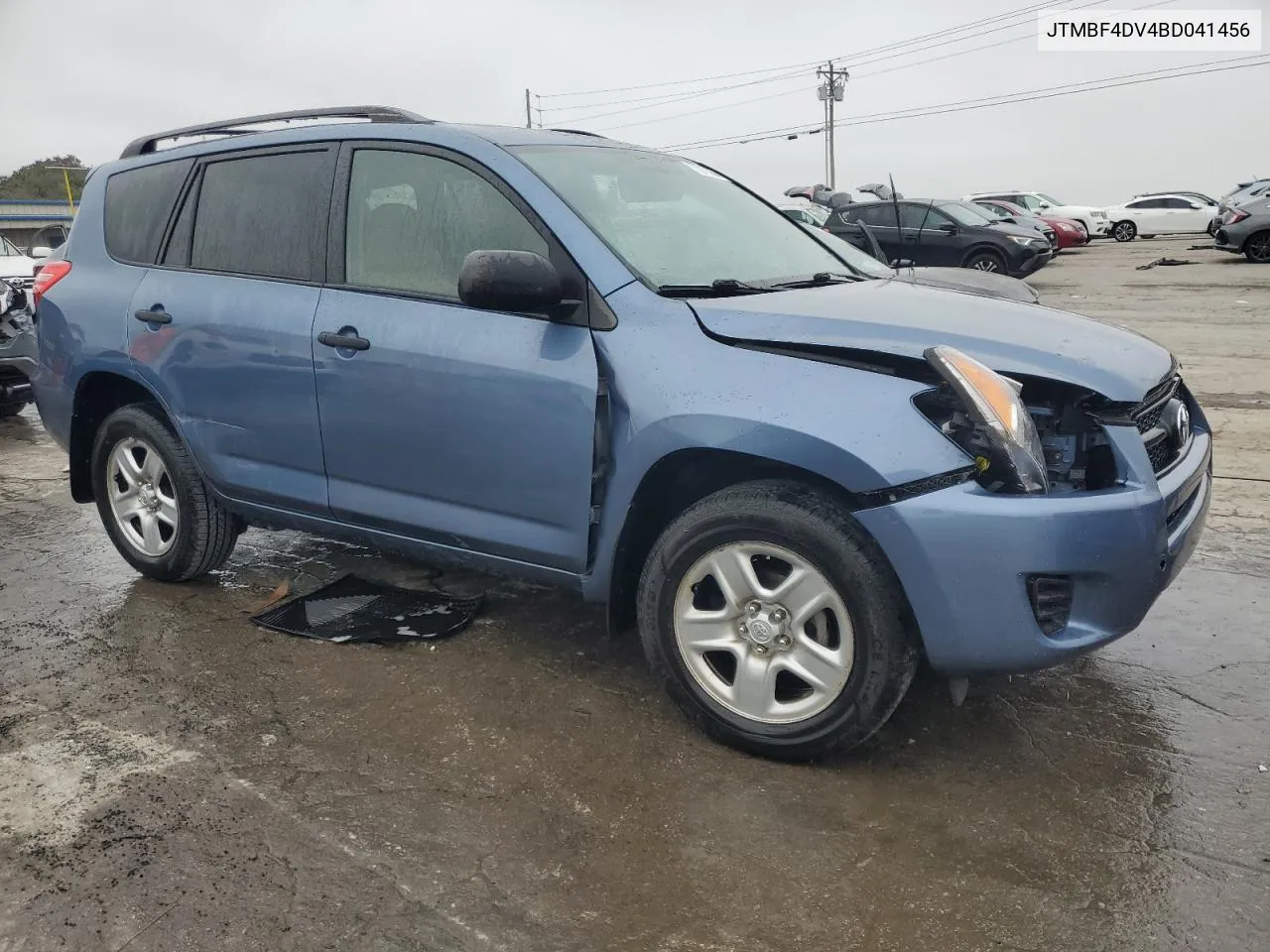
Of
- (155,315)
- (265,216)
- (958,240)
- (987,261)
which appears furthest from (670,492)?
(987,261)

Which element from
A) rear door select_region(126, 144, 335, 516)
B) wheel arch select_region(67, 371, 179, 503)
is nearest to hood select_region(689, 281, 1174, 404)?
Result: rear door select_region(126, 144, 335, 516)

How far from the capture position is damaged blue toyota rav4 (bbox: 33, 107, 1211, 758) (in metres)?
2.62

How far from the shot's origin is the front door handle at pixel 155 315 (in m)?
4.12

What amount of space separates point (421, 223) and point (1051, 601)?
7.54 feet

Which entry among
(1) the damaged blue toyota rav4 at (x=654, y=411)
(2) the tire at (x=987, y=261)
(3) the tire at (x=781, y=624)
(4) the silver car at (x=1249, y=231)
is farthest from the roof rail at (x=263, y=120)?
(4) the silver car at (x=1249, y=231)

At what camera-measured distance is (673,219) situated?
11.8 ft

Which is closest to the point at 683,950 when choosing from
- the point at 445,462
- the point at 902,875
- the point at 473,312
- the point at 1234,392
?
the point at 902,875

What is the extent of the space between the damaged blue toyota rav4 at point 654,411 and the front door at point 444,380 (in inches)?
0.4

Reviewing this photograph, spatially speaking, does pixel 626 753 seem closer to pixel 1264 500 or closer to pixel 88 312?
pixel 88 312

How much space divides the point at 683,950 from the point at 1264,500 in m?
4.47

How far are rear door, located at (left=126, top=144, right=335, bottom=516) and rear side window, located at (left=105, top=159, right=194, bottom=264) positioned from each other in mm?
102

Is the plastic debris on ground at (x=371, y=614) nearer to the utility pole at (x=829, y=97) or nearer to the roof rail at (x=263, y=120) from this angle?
the roof rail at (x=263, y=120)

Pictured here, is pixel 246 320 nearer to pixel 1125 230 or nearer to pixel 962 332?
pixel 962 332

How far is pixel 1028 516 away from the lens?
2.52 m
